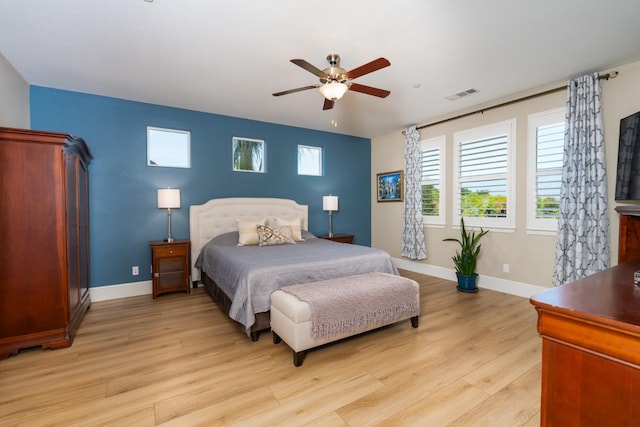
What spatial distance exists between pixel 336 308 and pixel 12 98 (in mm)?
3904

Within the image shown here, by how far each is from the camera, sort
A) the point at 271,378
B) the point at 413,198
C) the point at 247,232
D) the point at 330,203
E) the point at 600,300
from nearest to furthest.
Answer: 1. the point at 600,300
2. the point at 271,378
3. the point at 247,232
4. the point at 413,198
5. the point at 330,203

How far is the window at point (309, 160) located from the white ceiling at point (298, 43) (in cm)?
165

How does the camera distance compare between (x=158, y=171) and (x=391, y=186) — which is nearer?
(x=158, y=171)

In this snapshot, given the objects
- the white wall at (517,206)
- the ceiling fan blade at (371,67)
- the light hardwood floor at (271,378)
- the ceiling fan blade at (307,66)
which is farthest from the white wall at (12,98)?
the white wall at (517,206)

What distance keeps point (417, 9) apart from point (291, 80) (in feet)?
5.08

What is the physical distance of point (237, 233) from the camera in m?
4.29

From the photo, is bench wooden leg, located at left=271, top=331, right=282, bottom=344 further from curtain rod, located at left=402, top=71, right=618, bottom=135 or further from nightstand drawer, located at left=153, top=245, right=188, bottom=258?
curtain rod, located at left=402, top=71, right=618, bottom=135

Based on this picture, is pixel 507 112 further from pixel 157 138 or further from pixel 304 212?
pixel 157 138

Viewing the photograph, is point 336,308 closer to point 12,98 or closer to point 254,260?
point 254,260

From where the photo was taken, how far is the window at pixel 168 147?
4105 mm

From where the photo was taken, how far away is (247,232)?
407cm

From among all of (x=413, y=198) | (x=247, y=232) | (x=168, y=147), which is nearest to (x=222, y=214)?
(x=247, y=232)

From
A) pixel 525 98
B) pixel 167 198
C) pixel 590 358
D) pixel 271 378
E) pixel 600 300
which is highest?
pixel 525 98

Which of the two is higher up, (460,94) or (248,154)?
(460,94)
